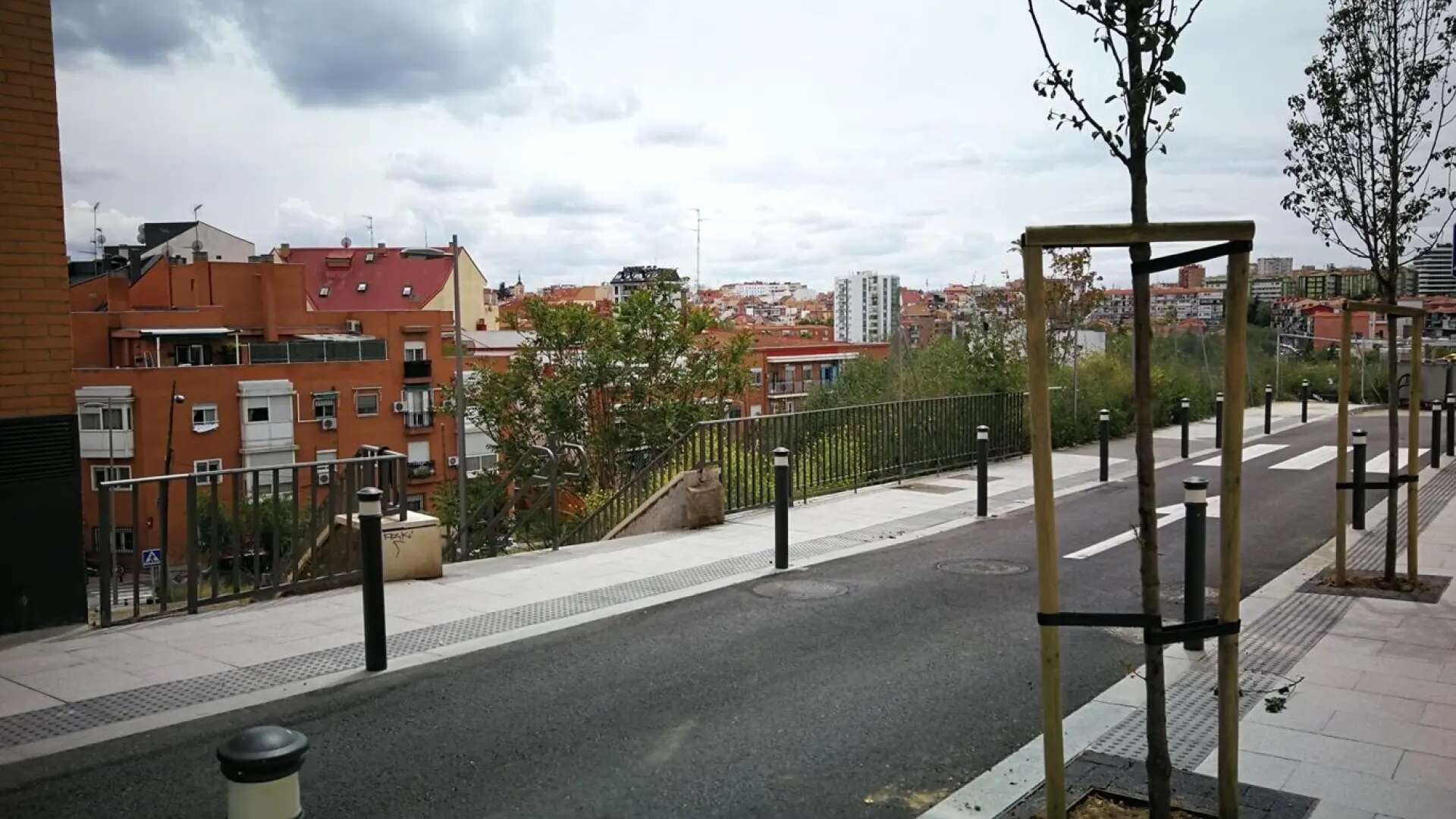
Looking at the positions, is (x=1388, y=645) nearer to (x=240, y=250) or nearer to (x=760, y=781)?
(x=760, y=781)

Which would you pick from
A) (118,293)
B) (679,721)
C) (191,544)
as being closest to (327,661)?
(191,544)

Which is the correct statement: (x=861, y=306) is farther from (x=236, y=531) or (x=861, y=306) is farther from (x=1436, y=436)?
(x=236, y=531)

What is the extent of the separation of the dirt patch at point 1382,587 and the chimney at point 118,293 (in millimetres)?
46596

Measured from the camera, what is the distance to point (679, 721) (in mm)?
5820

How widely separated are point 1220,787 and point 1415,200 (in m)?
6.94

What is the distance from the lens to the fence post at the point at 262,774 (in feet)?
9.22

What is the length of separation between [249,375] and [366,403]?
560 centimetres

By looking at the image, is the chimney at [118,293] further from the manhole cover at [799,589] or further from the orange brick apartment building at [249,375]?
the manhole cover at [799,589]

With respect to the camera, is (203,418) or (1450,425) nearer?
(1450,425)

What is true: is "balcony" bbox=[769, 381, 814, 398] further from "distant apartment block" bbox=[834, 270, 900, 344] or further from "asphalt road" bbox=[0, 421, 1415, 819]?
"asphalt road" bbox=[0, 421, 1415, 819]

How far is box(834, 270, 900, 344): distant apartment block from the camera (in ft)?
307

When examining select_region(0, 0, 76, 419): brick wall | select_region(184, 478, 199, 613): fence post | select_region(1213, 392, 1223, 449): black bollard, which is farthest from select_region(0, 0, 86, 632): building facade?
select_region(1213, 392, 1223, 449): black bollard

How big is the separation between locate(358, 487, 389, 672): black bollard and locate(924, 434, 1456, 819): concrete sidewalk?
364 cm

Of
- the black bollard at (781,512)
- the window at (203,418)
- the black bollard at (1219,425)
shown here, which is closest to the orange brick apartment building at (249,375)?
the window at (203,418)
